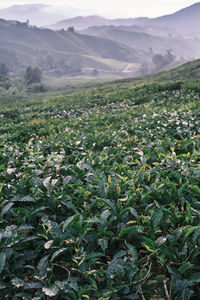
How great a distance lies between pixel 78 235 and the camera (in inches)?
126

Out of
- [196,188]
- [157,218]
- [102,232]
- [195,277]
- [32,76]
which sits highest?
[32,76]

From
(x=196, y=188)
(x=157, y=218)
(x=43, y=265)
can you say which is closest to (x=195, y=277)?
(x=157, y=218)

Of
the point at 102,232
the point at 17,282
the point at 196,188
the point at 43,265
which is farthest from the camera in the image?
the point at 196,188

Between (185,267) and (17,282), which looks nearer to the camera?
(185,267)

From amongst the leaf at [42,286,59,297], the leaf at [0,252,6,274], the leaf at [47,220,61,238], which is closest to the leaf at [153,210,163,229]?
the leaf at [47,220,61,238]

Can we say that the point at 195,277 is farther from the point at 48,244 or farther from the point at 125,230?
the point at 48,244

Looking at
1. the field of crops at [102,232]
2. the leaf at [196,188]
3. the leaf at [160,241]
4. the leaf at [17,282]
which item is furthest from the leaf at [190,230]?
the leaf at [17,282]

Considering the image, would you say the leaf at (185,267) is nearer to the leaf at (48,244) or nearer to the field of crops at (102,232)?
the field of crops at (102,232)

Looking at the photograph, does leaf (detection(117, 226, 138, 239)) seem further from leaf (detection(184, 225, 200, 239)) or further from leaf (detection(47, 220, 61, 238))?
leaf (detection(47, 220, 61, 238))

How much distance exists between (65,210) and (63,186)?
541 mm

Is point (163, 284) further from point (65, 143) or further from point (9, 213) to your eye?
point (65, 143)

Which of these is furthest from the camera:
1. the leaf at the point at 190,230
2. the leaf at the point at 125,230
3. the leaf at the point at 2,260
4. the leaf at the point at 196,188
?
the leaf at the point at 196,188

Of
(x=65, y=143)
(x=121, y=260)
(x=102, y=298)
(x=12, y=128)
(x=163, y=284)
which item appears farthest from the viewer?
(x=12, y=128)

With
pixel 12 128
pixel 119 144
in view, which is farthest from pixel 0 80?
pixel 119 144
